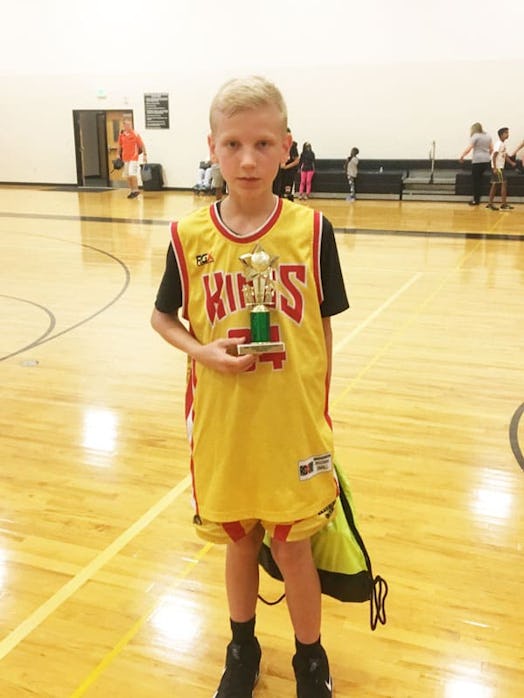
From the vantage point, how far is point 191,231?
1.66 metres

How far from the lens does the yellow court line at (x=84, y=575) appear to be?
7.59 ft

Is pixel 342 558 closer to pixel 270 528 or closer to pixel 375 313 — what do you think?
pixel 270 528

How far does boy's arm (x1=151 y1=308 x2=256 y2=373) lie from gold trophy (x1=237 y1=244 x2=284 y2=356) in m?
0.03

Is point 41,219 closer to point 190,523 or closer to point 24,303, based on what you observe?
point 24,303

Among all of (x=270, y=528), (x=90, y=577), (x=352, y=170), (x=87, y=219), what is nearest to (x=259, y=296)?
(x=270, y=528)

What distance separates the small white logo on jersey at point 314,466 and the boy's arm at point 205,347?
0.28 meters

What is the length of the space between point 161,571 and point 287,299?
146cm

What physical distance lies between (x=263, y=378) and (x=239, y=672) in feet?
3.08

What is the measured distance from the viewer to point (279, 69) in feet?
56.4

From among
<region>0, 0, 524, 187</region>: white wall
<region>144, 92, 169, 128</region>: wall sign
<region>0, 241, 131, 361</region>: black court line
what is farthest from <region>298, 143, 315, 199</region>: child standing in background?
<region>0, 241, 131, 361</region>: black court line

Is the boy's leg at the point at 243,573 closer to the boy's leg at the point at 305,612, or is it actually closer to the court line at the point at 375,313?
the boy's leg at the point at 305,612

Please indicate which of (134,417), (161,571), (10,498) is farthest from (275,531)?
(134,417)

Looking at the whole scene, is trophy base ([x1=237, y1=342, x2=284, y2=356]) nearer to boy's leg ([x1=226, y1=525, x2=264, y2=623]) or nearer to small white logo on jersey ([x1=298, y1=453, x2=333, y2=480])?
small white logo on jersey ([x1=298, y1=453, x2=333, y2=480])

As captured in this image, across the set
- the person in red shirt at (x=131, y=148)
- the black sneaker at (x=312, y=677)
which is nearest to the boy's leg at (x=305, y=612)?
the black sneaker at (x=312, y=677)
